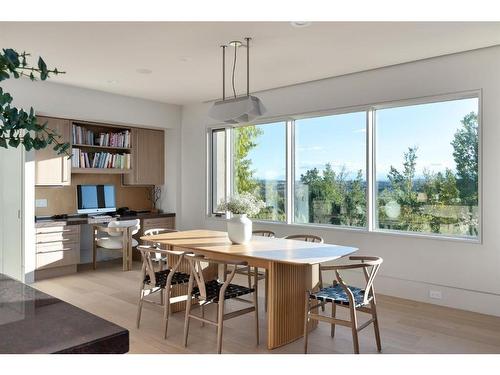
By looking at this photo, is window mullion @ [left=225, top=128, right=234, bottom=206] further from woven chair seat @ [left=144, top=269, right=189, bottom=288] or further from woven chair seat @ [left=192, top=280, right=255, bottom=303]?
woven chair seat @ [left=192, top=280, right=255, bottom=303]

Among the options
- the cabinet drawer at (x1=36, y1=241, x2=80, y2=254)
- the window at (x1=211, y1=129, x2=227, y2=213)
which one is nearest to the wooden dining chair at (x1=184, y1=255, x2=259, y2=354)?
the cabinet drawer at (x1=36, y1=241, x2=80, y2=254)

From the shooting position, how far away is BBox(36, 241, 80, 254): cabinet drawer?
5441 millimetres

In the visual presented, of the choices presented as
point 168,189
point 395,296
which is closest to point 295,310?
point 395,296

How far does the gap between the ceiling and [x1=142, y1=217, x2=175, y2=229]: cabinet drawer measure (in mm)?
2448

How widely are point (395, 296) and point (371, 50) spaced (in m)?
2.78

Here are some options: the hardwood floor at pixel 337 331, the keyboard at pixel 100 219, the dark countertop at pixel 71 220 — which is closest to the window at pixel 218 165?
the dark countertop at pixel 71 220

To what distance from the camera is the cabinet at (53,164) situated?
556cm

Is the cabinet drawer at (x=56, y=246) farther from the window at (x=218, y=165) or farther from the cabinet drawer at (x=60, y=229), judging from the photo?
the window at (x=218, y=165)

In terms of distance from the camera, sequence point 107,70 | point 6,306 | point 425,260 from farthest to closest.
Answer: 1. point 107,70
2. point 425,260
3. point 6,306

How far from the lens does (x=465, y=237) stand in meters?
4.24

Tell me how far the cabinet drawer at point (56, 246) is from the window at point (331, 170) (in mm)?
3255

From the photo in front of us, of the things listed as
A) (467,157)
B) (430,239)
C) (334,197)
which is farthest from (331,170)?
(467,157)

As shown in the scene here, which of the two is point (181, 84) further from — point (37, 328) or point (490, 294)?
point (37, 328)

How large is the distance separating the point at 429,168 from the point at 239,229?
2324mm
